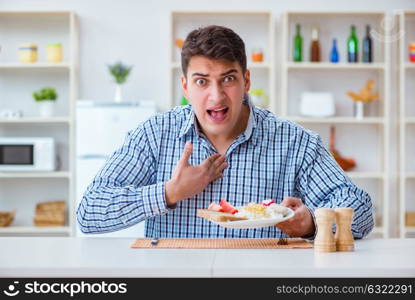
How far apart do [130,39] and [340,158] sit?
2042 millimetres

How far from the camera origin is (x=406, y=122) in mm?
5617

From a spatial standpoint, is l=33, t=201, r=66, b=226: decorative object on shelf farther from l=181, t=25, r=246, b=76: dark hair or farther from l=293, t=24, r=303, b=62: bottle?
l=181, t=25, r=246, b=76: dark hair

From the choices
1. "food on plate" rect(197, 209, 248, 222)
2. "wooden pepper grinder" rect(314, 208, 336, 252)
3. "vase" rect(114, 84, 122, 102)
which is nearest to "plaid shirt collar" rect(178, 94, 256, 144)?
"food on plate" rect(197, 209, 248, 222)

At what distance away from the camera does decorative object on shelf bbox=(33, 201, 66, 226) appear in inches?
225

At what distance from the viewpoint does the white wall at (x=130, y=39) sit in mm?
5887

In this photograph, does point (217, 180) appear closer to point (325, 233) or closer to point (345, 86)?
point (325, 233)

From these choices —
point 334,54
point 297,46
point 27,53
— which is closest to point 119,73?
point 27,53

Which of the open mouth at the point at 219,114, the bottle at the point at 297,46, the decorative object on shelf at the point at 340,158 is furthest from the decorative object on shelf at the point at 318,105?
the open mouth at the point at 219,114

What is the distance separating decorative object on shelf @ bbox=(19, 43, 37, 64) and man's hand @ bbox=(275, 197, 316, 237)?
4.13 m

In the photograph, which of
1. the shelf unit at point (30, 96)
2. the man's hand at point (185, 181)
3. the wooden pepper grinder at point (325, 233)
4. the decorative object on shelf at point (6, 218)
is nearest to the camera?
the wooden pepper grinder at point (325, 233)

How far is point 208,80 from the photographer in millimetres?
2252

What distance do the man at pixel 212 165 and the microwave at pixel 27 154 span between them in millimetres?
3284

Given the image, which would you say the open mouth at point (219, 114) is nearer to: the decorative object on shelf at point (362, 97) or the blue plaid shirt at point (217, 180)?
the blue plaid shirt at point (217, 180)

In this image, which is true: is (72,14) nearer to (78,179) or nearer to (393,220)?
(78,179)
